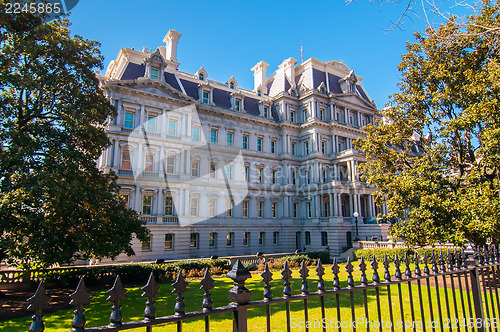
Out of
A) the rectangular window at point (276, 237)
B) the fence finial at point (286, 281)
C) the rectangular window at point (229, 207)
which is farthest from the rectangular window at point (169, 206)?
the fence finial at point (286, 281)

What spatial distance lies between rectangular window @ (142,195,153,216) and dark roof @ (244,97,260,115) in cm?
1643

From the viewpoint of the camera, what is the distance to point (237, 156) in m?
36.1

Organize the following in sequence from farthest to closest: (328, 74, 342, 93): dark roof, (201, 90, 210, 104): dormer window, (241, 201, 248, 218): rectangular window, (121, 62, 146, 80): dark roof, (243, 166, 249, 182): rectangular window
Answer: (328, 74, 342, 93): dark roof, (243, 166, 249, 182): rectangular window, (241, 201, 248, 218): rectangular window, (201, 90, 210, 104): dormer window, (121, 62, 146, 80): dark roof

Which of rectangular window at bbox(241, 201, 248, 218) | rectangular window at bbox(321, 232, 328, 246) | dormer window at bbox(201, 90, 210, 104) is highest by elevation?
dormer window at bbox(201, 90, 210, 104)

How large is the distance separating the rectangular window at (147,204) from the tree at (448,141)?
65.5 feet

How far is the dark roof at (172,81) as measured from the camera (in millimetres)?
32150

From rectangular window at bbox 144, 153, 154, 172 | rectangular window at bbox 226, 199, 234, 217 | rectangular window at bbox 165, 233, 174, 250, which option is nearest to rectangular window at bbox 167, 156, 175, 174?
rectangular window at bbox 144, 153, 154, 172

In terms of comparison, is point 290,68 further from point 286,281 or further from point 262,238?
point 286,281

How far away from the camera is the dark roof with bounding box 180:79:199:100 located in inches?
1337

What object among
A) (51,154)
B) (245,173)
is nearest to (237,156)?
(245,173)

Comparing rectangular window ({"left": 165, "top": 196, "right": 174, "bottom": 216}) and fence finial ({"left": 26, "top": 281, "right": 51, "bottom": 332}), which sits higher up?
rectangular window ({"left": 165, "top": 196, "right": 174, "bottom": 216})

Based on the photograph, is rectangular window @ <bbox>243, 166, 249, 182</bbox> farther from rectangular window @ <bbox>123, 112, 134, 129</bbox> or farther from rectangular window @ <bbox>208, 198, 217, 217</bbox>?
rectangular window @ <bbox>123, 112, 134, 129</bbox>

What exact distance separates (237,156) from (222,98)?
→ 7.22 m

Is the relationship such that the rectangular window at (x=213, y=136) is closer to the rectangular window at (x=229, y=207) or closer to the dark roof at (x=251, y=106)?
the dark roof at (x=251, y=106)
